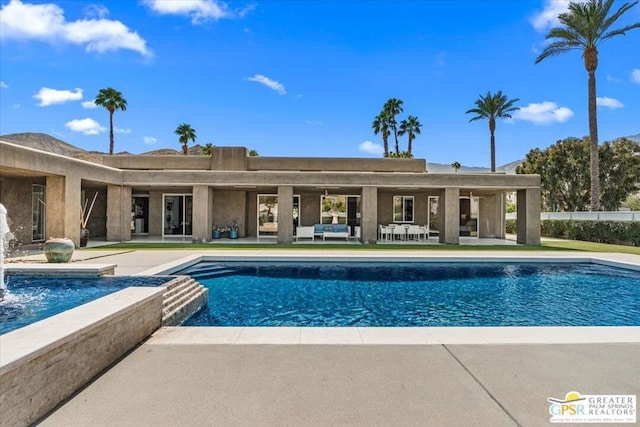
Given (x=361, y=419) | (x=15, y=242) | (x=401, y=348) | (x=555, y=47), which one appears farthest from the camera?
(x=555, y=47)

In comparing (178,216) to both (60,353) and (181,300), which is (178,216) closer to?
(181,300)

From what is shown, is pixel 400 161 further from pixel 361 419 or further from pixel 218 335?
pixel 361 419

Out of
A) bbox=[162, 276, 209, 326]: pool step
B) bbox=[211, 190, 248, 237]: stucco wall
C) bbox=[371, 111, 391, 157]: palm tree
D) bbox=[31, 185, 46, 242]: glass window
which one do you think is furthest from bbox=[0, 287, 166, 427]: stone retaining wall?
bbox=[371, 111, 391, 157]: palm tree

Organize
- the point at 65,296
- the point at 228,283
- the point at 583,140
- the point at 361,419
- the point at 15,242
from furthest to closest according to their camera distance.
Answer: the point at 583,140 < the point at 15,242 < the point at 228,283 < the point at 65,296 < the point at 361,419

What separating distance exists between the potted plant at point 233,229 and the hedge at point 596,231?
19.2 meters

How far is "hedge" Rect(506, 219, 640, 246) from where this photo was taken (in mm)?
18141

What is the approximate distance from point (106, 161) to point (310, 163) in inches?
465

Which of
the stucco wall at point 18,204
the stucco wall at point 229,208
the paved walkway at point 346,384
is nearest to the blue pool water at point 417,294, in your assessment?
the paved walkway at point 346,384

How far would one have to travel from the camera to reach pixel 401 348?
13.9 feet

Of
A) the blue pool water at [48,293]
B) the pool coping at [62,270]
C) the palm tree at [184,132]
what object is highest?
the palm tree at [184,132]

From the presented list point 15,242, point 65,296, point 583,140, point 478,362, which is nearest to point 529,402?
point 478,362

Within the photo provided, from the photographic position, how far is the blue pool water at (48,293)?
483cm

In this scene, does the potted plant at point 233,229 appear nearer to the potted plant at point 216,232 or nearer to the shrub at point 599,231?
the potted plant at point 216,232

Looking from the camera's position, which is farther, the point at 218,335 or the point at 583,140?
the point at 583,140
